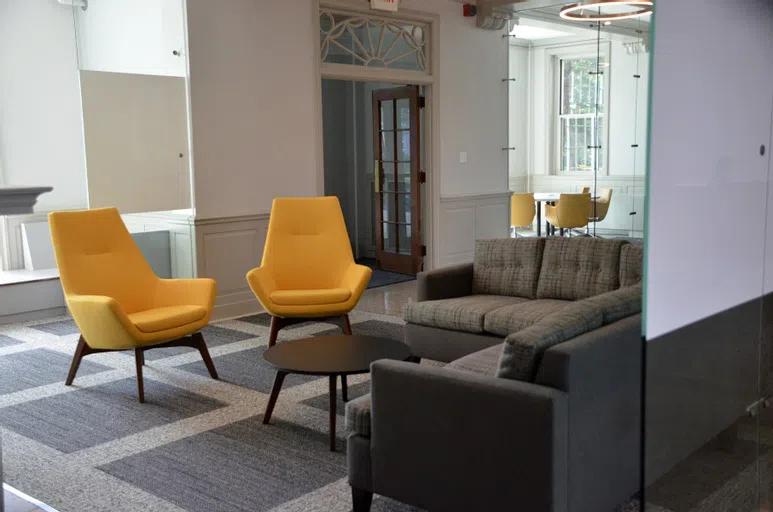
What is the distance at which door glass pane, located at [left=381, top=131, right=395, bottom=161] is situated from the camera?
826 cm

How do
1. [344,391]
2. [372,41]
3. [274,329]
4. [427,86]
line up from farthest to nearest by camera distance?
[427,86]
[372,41]
[274,329]
[344,391]

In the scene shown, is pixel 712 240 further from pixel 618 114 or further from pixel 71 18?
pixel 618 114

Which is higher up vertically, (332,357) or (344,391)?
(332,357)

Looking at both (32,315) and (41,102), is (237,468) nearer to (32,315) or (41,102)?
(32,315)

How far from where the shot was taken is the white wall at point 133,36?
5992 mm

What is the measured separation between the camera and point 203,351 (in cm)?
441

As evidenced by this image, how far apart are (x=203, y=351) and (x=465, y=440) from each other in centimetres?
244

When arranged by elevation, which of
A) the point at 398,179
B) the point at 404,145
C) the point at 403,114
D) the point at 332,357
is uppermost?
the point at 403,114

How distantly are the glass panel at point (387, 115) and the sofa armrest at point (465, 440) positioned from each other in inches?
234

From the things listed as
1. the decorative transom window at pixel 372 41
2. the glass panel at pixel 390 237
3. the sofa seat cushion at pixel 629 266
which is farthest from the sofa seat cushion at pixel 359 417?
the glass panel at pixel 390 237

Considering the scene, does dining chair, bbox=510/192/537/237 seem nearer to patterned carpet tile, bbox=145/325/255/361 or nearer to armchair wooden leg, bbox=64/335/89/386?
patterned carpet tile, bbox=145/325/255/361

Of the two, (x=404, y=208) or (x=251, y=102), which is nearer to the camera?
(x=251, y=102)

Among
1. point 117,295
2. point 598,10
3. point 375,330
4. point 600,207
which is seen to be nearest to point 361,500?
point 117,295

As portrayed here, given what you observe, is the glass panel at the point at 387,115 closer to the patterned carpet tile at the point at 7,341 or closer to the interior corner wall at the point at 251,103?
the interior corner wall at the point at 251,103
